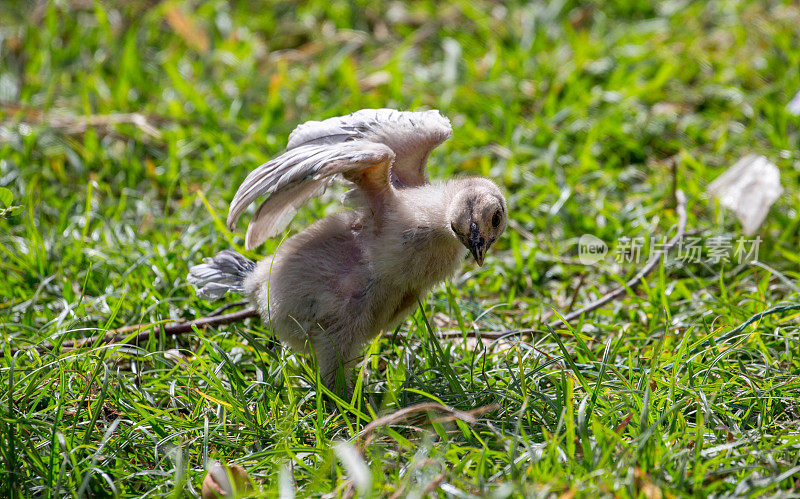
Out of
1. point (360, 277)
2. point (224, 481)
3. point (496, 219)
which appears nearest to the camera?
point (224, 481)

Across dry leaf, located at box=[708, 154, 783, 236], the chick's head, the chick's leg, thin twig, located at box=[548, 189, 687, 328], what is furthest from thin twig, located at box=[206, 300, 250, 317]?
dry leaf, located at box=[708, 154, 783, 236]

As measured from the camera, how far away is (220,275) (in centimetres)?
312

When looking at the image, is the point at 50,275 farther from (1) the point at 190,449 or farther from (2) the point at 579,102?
(2) the point at 579,102

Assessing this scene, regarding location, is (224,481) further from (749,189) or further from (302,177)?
(749,189)

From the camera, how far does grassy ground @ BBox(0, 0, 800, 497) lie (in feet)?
7.68

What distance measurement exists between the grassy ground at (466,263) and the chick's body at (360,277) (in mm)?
140

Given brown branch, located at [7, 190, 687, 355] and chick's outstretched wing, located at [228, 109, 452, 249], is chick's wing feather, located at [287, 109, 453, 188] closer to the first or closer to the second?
chick's outstretched wing, located at [228, 109, 452, 249]

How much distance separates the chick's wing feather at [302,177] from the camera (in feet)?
8.67

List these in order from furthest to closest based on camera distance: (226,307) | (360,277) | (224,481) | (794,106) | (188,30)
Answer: (188,30) < (794,106) < (226,307) < (360,277) < (224,481)

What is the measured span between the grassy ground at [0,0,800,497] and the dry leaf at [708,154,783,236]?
4.0 inches

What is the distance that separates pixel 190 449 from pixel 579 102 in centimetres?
332

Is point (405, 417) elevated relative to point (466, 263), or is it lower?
elevated

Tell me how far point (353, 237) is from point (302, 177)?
40cm

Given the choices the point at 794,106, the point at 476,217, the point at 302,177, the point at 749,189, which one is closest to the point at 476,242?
the point at 476,217
